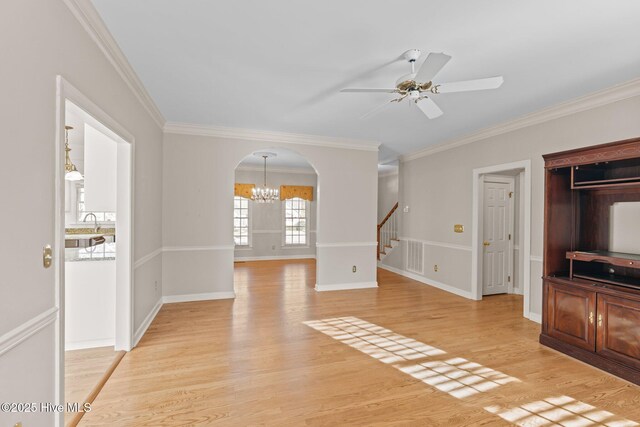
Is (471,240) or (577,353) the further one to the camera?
(471,240)

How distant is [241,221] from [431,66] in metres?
7.84

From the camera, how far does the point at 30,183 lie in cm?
150

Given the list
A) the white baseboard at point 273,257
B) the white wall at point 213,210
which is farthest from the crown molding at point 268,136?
the white baseboard at point 273,257

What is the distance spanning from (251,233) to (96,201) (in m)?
6.16

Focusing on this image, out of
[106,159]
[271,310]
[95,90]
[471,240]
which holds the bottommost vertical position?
[271,310]

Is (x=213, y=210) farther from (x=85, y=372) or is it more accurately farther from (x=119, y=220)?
(x=85, y=372)

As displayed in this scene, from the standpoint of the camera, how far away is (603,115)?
3.47m

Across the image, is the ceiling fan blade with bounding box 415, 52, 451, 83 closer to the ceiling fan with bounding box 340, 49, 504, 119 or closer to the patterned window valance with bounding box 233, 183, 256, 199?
the ceiling fan with bounding box 340, 49, 504, 119

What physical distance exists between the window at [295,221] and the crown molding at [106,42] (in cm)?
634

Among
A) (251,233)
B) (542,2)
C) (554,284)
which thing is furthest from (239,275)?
(542,2)

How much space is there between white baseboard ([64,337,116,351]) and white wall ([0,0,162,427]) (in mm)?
1680

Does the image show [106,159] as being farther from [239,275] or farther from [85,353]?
[239,275]

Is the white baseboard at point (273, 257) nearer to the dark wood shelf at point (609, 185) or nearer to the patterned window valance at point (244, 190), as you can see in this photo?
the patterned window valance at point (244, 190)

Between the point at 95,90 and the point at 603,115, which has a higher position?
the point at 603,115
